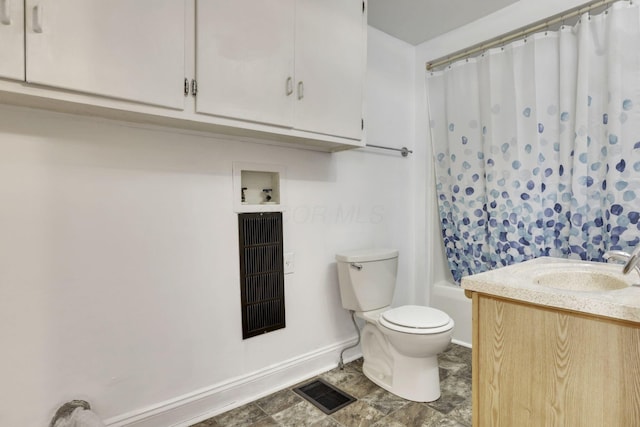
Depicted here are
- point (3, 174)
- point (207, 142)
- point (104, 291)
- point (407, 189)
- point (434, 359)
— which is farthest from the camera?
point (407, 189)

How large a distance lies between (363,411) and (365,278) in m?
0.73

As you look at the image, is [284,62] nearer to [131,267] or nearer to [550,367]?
[131,267]

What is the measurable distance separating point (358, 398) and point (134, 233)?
147 centimetres

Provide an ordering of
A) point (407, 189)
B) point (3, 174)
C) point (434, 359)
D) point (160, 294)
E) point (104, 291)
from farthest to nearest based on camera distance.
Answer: point (407, 189) → point (434, 359) → point (160, 294) → point (104, 291) → point (3, 174)

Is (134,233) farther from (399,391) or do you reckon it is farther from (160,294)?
(399,391)

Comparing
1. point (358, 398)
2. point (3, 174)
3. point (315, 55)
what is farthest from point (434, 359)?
point (3, 174)

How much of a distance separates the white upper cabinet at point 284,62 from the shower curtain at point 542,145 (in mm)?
967

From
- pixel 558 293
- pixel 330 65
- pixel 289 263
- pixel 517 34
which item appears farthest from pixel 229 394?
pixel 517 34

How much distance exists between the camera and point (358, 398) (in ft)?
6.11

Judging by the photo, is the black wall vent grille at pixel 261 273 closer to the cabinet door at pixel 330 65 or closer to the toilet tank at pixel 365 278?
the toilet tank at pixel 365 278

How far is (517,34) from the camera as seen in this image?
7.12 feet

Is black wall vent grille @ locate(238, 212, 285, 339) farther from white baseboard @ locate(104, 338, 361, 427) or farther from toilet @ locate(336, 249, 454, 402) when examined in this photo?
toilet @ locate(336, 249, 454, 402)

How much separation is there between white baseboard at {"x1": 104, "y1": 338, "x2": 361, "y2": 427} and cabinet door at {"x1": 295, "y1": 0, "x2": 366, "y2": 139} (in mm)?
1416

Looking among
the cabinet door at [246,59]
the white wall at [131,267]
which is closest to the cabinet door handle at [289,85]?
the cabinet door at [246,59]
